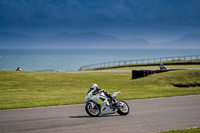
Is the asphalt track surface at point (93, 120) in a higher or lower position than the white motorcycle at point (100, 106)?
lower

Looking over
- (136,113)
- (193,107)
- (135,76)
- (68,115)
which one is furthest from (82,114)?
(135,76)

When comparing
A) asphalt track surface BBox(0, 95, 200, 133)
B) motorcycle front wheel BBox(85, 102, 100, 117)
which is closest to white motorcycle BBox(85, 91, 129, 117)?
motorcycle front wheel BBox(85, 102, 100, 117)

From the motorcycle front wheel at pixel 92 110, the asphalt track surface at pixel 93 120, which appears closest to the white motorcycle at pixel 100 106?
the motorcycle front wheel at pixel 92 110

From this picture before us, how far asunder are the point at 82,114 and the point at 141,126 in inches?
130

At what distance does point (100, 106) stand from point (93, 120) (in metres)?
0.89

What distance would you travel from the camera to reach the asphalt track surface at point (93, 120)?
988 cm

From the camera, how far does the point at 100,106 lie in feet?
39.9

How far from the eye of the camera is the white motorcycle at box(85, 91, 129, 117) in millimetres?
11969

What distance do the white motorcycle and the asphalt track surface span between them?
9.5 inches

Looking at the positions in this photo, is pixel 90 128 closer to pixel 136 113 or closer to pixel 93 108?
pixel 93 108

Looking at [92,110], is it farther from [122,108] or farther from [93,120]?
[122,108]

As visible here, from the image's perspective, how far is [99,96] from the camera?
39.5ft

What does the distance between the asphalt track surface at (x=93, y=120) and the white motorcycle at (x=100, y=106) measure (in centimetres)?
24

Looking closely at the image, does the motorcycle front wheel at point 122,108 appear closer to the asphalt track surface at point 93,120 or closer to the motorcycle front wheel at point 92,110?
the asphalt track surface at point 93,120
